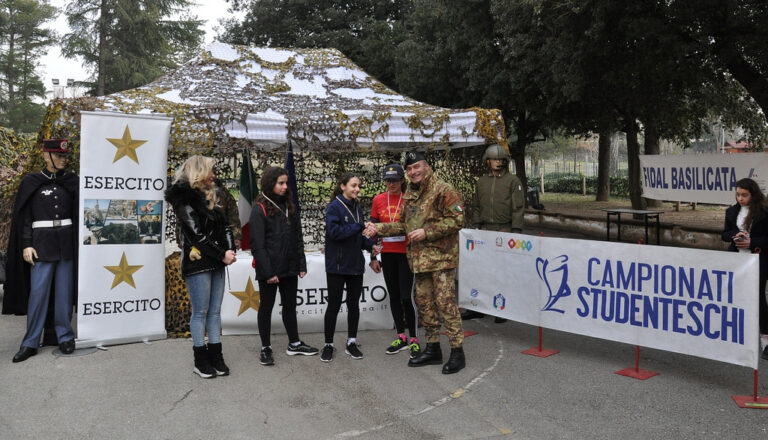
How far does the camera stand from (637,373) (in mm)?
5371

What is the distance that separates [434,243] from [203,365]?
2221mm

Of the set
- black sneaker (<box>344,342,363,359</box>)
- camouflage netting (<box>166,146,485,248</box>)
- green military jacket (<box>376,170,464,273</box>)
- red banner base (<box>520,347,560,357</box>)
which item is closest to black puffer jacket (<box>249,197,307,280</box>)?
black sneaker (<box>344,342,363,359</box>)

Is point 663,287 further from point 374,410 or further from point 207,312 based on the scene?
point 207,312

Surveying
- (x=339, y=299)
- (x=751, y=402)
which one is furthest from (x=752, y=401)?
(x=339, y=299)

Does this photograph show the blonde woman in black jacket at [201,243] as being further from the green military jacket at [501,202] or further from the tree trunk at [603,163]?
the tree trunk at [603,163]

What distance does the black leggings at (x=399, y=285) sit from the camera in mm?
6074

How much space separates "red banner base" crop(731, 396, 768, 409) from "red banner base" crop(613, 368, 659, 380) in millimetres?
685

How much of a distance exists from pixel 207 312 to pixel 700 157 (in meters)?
10.1

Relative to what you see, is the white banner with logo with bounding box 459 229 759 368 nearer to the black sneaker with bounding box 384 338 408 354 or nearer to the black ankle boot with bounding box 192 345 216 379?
the black sneaker with bounding box 384 338 408 354

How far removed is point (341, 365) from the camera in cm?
576

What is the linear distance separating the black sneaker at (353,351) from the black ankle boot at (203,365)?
1.28m

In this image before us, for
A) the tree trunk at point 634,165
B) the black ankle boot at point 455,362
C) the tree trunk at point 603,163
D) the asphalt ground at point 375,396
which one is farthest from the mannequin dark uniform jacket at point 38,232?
the tree trunk at point 603,163

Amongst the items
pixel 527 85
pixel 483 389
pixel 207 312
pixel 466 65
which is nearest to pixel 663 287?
pixel 483 389

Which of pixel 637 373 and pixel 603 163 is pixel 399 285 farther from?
pixel 603 163
